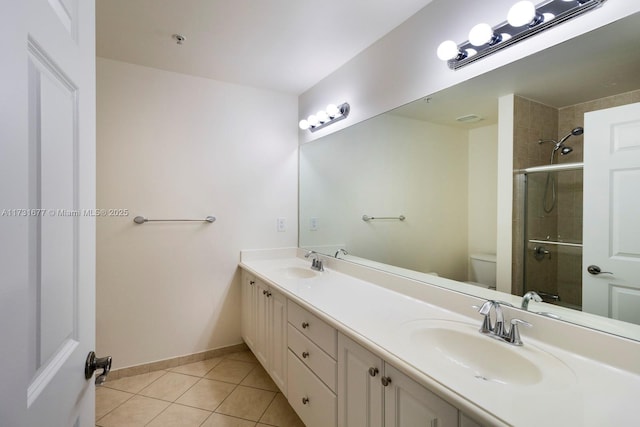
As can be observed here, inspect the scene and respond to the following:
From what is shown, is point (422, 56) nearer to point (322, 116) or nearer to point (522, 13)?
point (522, 13)

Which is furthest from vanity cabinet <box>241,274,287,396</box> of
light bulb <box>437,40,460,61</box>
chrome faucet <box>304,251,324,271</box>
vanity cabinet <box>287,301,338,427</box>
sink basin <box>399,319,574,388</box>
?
light bulb <box>437,40,460,61</box>

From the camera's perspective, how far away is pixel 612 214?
93 cm

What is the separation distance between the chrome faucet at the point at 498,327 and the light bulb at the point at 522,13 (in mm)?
1004

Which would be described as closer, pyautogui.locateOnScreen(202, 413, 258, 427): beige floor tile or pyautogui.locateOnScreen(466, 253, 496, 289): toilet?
pyautogui.locateOnScreen(466, 253, 496, 289): toilet

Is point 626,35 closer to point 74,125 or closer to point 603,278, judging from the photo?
point 603,278

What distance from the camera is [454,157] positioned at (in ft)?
4.70

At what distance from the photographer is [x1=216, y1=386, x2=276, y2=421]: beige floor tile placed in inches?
70.8

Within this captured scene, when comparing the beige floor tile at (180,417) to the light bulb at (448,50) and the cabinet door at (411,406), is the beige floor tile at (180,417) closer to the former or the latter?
the cabinet door at (411,406)

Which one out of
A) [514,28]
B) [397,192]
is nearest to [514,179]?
[514,28]

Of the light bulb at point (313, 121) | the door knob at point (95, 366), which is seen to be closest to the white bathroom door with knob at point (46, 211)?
the door knob at point (95, 366)

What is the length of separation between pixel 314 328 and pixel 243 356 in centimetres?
141

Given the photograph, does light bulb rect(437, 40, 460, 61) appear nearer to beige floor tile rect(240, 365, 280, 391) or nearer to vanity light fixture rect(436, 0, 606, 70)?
vanity light fixture rect(436, 0, 606, 70)

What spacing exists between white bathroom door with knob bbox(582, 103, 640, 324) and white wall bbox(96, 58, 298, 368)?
6.99ft

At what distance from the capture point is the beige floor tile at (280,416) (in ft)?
5.62
